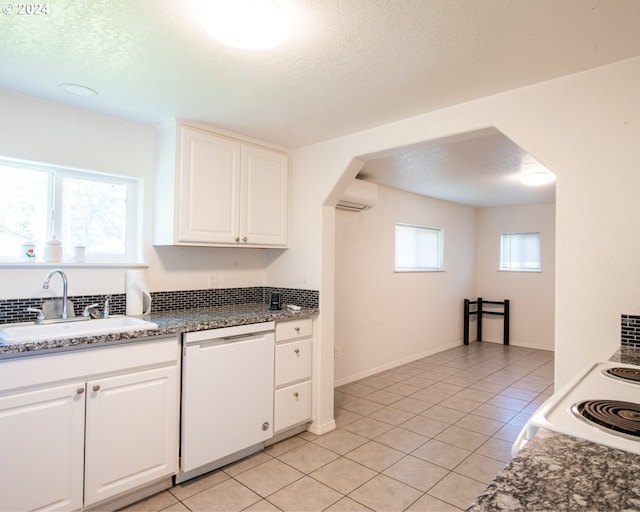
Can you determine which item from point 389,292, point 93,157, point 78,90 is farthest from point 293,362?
point 389,292

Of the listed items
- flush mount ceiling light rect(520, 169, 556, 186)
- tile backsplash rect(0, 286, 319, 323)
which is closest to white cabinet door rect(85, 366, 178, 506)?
tile backsplash rect(0, 286, 319, 323)

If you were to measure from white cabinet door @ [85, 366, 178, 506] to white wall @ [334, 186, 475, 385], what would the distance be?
7.11 feet

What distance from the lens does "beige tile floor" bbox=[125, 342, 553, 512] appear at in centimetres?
210

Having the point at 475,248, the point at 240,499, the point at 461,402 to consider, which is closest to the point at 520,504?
the point at 240,499

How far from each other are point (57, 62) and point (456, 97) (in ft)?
6.68

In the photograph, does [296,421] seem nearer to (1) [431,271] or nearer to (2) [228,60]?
(2) [228,60]

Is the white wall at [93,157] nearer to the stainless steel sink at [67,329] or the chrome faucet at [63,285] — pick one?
the chrome faucet at [63,285]

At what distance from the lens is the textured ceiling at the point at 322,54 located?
4.74 ft

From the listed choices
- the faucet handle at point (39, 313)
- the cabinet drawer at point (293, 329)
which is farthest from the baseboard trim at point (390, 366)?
the faucet handle at point (39, 313)

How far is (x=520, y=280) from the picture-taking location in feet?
20.4

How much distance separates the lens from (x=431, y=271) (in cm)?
555

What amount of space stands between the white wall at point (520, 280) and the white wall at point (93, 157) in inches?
194

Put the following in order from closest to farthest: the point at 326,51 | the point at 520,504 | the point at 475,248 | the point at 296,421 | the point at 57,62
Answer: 1. the point at 520,504
2. the point at 326,51
3. the point at 57,62
4. the point at 296,421
5. the point at 475,248

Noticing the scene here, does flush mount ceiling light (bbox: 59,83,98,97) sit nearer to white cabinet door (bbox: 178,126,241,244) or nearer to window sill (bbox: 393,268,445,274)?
white cabinet door (bbox: 178,126,241,244)
